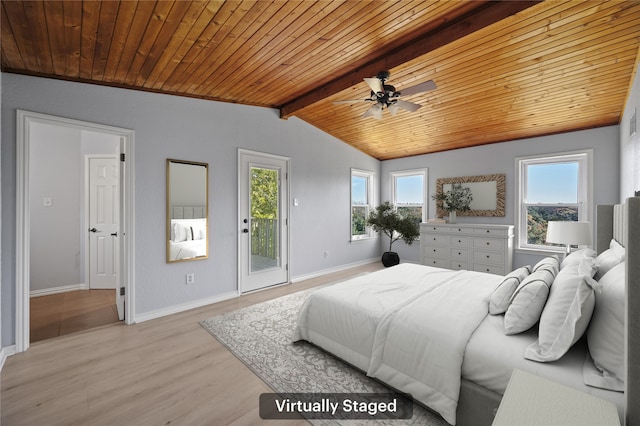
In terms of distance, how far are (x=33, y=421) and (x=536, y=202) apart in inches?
233

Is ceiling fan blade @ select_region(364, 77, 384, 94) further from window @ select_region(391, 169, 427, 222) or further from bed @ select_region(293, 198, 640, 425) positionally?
window @ select_region(391, 169, 427, 222)

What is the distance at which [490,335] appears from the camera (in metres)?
1.62

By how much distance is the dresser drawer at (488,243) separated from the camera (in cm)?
435

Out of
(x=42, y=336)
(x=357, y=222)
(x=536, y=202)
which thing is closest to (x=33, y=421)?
(x=42, y=336)

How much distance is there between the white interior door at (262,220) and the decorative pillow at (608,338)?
3551mm

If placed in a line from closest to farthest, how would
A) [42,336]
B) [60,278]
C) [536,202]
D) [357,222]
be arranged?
[42,336] < [60,278] < [536,202] < [357,222]

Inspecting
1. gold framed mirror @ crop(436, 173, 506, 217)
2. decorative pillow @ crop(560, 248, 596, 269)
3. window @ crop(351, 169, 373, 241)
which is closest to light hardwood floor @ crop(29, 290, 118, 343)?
window @ crop(351, 169, 373, 241)

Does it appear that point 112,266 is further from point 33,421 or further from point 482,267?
point 482,267

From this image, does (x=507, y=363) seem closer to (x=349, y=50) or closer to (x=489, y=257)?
(x=349, y=50)

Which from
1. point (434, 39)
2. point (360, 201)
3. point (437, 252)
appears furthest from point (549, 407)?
point (360, 201)

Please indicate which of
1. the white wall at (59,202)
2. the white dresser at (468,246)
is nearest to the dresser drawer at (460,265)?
the white dresser at (468,246)

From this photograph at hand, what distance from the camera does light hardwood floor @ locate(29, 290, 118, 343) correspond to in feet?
9.48

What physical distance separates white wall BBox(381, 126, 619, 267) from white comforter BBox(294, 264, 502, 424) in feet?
8.37

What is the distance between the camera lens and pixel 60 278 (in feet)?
13.6
